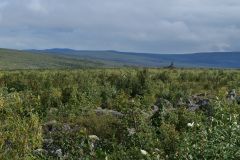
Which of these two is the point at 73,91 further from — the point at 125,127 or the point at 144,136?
the point at 144,136

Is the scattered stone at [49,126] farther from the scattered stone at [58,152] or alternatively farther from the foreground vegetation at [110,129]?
the scattered stone at [58,152]

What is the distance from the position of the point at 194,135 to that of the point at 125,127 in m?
5.57

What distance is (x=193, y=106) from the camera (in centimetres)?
2153

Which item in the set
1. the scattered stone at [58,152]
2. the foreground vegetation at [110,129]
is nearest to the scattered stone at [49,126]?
the foreground vegetation at [110,129]

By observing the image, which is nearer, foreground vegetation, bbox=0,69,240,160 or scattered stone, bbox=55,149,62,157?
foreground vegetation, bbox=0,69,240,160

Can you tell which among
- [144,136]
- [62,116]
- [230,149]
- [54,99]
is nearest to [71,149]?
[144,136]

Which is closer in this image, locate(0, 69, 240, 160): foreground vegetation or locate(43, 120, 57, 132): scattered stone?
locate(0, 69, 240, 160): foreground vegetation

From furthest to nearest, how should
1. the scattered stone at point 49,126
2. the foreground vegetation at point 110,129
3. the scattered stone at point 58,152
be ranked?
1. the scattered stone at point 49,126
2. the scattered stone at point 58,152
3. the foreground vegetation at point 110,129

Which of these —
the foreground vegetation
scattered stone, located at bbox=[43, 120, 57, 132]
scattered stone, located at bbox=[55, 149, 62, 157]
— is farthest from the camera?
scattered stone, located at bbox=[43, 120, 57, 132]

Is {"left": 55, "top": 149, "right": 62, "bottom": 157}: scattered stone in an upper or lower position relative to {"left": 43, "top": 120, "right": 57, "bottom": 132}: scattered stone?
upper

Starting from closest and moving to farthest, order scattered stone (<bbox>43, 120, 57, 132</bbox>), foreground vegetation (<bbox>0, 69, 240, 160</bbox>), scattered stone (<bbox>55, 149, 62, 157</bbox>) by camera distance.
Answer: foreground vegetation (<bbox>0, 69, 240, 160</bbox>)
scattered stone (<bbox>55, 149, 62, 157</bbox>)
scattered stone (<bbox>43, 120, 57, 132</bbox>)

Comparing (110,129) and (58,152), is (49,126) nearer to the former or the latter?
(110,129)

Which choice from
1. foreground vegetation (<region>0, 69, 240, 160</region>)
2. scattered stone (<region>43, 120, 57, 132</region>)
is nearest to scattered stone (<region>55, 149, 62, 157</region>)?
foreground vegetation (<region>0, 69, 240, 160</region>)

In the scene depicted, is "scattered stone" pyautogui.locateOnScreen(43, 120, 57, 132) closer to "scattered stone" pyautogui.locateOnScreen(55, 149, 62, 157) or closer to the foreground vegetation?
the foreground vegetation
